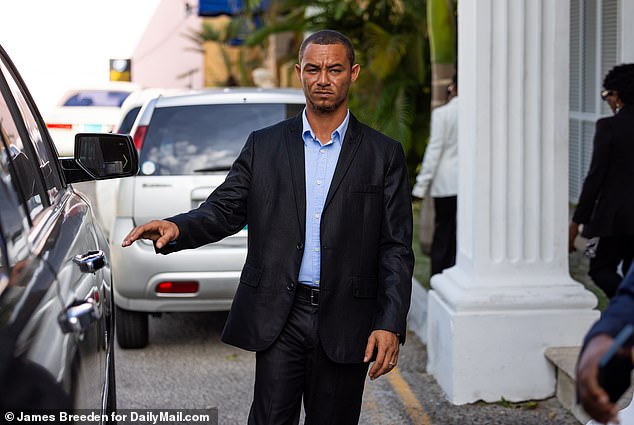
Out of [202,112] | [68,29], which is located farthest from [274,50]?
[202,112]

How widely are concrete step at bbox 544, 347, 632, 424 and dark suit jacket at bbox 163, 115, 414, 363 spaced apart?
7.35ft

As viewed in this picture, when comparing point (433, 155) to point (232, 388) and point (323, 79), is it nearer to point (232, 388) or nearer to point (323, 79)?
point (232, 388)

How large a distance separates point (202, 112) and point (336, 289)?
4.08 meters

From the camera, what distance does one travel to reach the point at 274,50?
105ft

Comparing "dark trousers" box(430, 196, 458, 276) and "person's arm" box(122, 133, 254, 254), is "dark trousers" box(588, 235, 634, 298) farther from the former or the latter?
"person's arm" box(122, 133, 254, 254)

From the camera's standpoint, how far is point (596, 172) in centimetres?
680

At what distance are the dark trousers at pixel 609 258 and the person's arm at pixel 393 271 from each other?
305cm

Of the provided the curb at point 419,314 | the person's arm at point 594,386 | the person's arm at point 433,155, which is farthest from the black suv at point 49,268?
the person's arm at point 433,155

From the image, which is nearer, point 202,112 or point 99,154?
point 99,154

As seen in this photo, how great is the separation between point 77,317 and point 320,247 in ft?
4.28

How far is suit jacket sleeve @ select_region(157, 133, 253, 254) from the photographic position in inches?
166

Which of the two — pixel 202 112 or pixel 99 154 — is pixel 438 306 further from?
pixel 99 154

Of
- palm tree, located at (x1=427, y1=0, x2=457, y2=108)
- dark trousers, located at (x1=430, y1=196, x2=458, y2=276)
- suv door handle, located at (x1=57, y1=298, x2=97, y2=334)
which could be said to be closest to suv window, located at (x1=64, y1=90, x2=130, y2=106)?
palm tree, located at (x1=427, y1=0, x2=457, y2=108)

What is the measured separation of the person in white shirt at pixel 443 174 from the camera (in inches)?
355
